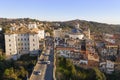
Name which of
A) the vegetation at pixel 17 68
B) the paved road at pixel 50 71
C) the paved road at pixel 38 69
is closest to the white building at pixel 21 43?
the vegetation at pixel 17 68

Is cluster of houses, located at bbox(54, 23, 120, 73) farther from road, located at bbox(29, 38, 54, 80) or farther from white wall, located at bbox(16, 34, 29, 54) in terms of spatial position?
road, located at bbox(29, 38, 54, 80)

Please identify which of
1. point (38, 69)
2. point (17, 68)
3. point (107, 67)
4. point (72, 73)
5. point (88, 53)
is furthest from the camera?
point (88, 53)

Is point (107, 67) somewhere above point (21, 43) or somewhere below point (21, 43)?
below

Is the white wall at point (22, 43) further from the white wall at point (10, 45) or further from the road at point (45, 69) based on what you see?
the road at point (45, 69)

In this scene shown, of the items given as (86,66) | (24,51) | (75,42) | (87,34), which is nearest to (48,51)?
(24,51)

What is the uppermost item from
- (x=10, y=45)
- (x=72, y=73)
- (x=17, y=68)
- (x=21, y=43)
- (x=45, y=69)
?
(x=21, y=43)

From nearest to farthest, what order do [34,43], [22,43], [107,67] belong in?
[107,67] < [34,43] < [22,43]

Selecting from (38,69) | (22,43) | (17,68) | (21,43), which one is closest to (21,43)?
(21,43)

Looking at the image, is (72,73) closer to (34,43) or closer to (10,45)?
(34,43)
